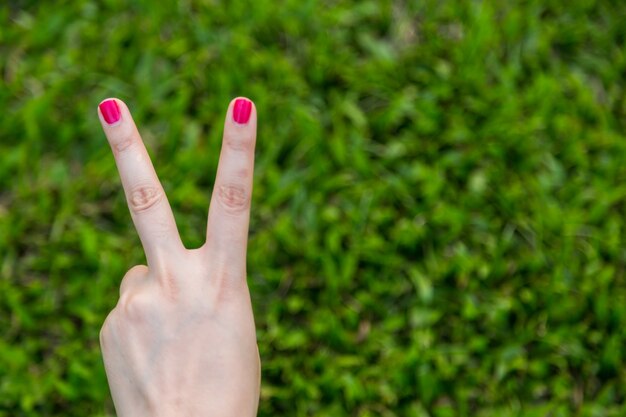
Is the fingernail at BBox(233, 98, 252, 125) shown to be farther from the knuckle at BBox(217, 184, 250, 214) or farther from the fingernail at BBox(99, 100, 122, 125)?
the fingernail at BBox(99, 100, 122, 125)

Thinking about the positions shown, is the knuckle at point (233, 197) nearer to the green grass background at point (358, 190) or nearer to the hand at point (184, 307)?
the hand at point (184, 307)

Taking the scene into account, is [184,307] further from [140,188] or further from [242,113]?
[242,113]

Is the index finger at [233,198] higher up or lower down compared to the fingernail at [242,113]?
lower down

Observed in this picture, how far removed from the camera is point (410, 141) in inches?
111

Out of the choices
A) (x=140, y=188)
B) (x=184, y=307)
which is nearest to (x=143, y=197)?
(x=140, y=188)

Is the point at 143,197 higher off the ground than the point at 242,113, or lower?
lower

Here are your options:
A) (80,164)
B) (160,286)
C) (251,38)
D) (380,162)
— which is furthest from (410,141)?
(160,286)

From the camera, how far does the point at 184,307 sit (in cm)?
164

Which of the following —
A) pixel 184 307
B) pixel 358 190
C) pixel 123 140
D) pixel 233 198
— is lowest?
pixel 358 190

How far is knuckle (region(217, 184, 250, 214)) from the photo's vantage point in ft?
5.54

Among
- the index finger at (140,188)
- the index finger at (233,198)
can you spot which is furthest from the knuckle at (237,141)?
the index finger at (140,188)

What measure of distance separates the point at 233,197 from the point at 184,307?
25 centimetres

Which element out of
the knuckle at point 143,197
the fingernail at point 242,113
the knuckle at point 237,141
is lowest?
the knuckle at point 143,197

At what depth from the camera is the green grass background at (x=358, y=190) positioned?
258cm
